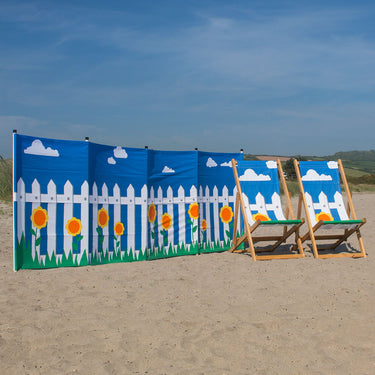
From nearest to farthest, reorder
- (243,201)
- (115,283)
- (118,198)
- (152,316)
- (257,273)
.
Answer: (152,316) < (115,283) < (257,273) < (118,198) < (243,201)

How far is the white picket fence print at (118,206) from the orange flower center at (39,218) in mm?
77

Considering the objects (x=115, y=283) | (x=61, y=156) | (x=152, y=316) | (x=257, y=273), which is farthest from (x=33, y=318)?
(x=257, y=273)

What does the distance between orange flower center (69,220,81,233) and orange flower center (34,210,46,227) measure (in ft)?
1.20

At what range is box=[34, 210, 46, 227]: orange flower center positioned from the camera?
5.51 metres

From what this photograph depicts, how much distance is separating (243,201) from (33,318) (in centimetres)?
387

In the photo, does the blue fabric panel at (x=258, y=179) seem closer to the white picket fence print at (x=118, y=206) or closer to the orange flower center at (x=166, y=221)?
the white picket fence print at (x=118, y=206)

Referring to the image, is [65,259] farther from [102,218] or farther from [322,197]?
[322,197]

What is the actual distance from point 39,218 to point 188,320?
2690 mm

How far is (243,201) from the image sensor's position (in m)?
6.77

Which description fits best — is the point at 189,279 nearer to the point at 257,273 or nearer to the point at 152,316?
the point at 257,273

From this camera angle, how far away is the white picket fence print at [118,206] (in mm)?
5508

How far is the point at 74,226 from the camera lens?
5.80 m

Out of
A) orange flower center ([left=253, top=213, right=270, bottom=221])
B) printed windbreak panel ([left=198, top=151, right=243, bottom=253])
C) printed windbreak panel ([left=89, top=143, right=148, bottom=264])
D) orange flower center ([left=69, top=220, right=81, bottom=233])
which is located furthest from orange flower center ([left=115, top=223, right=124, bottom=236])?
orange flower center ([left=253, top=213, right=270, bottom=221])

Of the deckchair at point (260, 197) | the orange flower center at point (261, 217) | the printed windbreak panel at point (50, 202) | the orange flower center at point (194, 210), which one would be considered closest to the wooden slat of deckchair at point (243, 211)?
the deckchair at point (260, 197)
